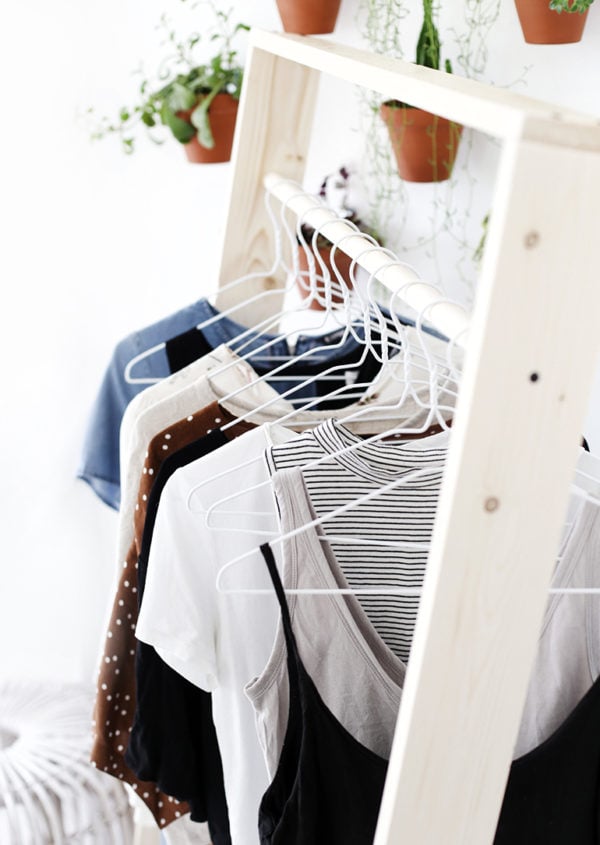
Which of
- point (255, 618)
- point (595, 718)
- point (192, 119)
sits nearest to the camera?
point (595, 718)

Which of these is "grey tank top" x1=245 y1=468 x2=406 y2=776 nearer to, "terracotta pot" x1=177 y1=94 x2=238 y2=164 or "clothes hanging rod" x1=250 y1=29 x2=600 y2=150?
"clothes hanging rod" x1=250 y1=29 x2=600 y2=150

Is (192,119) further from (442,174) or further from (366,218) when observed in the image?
(442,174)

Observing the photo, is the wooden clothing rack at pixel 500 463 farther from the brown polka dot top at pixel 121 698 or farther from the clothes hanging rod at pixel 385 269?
the brown polka dot top at pixel 121 698

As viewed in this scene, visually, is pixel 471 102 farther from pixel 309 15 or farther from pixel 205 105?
pixel 205 105

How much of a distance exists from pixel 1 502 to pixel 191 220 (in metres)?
0.81

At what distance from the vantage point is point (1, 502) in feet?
6.98

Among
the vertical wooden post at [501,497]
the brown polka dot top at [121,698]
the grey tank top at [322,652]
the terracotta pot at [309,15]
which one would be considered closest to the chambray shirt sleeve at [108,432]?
the brown polka dot top at [121,698]

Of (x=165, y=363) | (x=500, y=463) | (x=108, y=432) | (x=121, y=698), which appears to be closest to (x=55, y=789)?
(x=121, y=698)

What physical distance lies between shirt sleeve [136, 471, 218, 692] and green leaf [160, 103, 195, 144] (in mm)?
923

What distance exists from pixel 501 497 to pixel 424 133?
81 cm

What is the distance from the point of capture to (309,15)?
139 cm

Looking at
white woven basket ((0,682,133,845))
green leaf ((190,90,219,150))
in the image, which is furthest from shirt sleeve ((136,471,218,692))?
green leaf ((190,90,219,150))

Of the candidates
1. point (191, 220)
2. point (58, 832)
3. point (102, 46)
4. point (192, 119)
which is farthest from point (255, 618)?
point (102, 46)

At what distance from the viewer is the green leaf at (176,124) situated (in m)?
1.66
